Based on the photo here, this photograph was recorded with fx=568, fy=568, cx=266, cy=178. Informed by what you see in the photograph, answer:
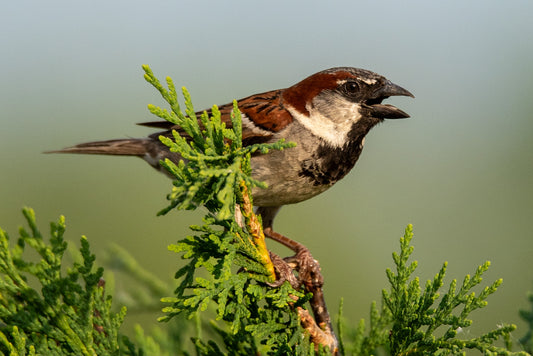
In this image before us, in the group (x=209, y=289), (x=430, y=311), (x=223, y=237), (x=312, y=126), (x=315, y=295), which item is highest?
(x=312, y=126)

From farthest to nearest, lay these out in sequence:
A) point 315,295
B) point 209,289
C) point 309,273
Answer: point 309,273 < point 315,295 < point 209,289

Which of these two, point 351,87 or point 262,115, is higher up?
point 351,87

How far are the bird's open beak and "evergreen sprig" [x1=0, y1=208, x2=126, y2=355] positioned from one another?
1821mm

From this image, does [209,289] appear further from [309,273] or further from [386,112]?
[386,112]

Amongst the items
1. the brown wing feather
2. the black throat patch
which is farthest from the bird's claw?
the brown wing feather

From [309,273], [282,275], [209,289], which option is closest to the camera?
[209,289]

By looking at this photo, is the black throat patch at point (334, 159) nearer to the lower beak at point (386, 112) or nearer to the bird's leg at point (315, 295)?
the lower beak at point (386, 112)

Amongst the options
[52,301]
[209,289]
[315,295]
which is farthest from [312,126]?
[52,301]

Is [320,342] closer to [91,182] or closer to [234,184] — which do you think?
[234,184]

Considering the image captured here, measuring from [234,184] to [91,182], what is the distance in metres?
6.54

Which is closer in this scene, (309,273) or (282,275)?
(282,275)

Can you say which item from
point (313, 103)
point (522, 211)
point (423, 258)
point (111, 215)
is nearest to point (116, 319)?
point (313, 103)

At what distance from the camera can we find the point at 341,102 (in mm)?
3369

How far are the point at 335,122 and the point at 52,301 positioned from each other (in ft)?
6.26
